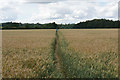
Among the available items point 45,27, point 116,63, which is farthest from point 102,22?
point 116,63

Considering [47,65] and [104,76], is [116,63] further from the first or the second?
[47,65]

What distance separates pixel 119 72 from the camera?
543cm

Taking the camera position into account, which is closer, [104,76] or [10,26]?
[104,76]

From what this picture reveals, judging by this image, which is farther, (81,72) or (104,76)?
(81,72)

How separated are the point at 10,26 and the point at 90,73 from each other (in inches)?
3680

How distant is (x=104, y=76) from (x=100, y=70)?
451 mm

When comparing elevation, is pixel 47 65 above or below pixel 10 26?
below

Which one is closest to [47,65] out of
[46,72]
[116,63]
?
[46,72]

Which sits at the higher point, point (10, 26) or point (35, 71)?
point (10, 26)

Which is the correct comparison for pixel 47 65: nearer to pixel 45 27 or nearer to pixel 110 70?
pixel 110 70

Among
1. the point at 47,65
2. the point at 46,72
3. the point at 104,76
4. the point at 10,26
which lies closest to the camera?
the point at 104,76

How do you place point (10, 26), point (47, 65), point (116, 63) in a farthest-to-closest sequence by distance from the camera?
point (10, 26)
point (47, 65)
point (116, 63)

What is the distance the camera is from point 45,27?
323ft

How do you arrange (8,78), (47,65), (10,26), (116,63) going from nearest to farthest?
(8,78) < (116,63) < (47,65) < (10,26)
